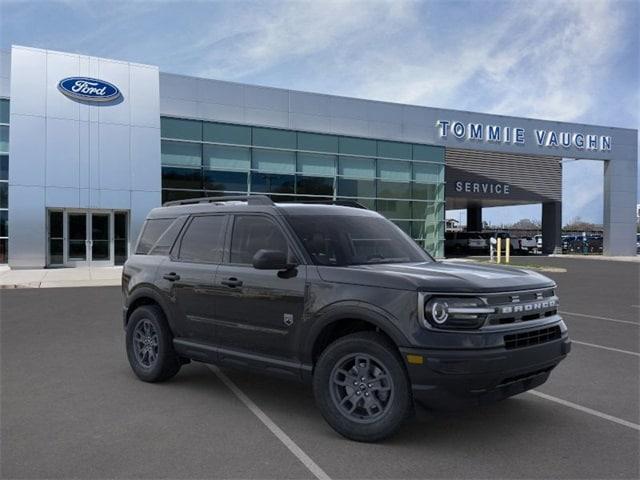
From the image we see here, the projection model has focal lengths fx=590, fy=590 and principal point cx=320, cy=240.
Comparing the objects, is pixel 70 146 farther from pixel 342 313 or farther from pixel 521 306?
pixel 521 306

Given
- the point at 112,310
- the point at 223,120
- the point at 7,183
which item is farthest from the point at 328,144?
the point at 112,310

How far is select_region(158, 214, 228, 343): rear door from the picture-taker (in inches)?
225

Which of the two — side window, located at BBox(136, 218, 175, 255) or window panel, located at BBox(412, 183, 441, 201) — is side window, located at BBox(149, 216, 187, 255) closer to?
side window, located at BBox(136, 218, 175, 255)

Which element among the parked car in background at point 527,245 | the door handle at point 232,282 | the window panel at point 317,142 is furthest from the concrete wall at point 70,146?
the parked car in background at point 527,245

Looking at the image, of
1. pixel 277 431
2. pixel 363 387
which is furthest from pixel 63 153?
pixel 363 387

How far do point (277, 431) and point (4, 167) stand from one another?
2239 centimetres

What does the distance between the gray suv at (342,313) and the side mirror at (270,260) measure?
0.04 feet

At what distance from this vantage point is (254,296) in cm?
523

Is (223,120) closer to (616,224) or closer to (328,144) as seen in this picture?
(328,144)

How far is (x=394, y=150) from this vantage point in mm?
31188

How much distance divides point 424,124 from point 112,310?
926 inches

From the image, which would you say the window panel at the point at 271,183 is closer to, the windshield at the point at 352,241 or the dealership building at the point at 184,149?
the dealership building at the point at 184,149

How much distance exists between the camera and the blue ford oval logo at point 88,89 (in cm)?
2317

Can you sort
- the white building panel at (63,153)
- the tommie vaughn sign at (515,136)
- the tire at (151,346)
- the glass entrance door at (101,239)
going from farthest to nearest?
the tommie vaughn sign at (515,136)
the glass entrance door at (101,239)
the white building panel at (63,153)
the tire at (151,346)
